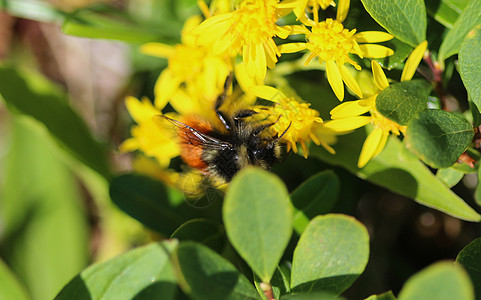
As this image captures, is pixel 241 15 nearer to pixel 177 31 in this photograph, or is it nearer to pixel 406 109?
pixel 406 109

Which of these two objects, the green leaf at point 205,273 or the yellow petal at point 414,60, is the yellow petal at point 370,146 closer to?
the yellow petal at point 414,60

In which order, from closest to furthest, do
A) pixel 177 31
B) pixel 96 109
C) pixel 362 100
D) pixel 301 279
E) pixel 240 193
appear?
pixel 240 193 → pixel 301 279 → pixel 362 100 → pixel 177 31 → pixel 96 109

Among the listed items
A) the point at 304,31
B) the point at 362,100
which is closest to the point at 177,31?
the point at 304,31

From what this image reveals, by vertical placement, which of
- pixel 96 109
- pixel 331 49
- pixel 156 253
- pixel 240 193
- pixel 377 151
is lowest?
pixel 96 109

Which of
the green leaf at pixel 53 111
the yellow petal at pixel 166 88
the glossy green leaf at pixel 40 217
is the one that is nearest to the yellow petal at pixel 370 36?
the yellow petal at pixel 166 88

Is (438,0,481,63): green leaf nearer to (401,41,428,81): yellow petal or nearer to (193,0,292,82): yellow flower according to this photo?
(401,41,428,81): yellow petal

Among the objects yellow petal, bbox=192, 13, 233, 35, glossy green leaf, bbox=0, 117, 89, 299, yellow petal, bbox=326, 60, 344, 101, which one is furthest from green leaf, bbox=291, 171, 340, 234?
glossy green leaf, bbox=0, 117, 89, 299

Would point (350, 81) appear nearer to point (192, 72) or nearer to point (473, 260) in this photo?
point (473, 260)
